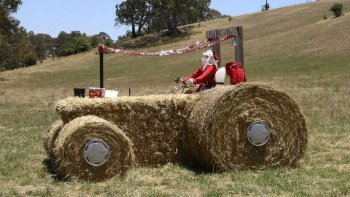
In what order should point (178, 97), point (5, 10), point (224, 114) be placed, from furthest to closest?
1. point (5, 10)
2. point (178, 97)
3. point (224, 114)

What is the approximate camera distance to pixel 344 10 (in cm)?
6862

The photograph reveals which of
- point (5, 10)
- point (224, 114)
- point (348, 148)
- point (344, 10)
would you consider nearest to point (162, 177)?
point (224, 114)

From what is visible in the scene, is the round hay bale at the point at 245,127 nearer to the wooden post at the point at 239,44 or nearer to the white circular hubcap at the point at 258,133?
the white circular hubcap at the point at 258,133

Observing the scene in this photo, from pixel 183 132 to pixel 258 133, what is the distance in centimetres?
129

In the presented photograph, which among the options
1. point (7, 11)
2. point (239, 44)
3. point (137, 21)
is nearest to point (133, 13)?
point (137, 21)

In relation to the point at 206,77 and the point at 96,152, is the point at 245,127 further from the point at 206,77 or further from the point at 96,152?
the point at 96,152

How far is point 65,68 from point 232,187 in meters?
55.9

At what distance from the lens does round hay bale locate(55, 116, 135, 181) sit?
757 cm

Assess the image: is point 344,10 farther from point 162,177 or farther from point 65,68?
point 162,177

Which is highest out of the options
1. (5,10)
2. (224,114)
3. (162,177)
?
(5,10)

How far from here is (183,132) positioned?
895 cm

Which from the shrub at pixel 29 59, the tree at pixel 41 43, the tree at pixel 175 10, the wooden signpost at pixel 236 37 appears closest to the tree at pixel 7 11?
the tree at pixel 175 10

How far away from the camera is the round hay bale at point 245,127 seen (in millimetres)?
7930

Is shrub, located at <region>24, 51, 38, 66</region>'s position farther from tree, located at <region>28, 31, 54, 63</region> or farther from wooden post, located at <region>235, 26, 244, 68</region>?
wooden post, located at <region>235, 26, 244, 68</region>
